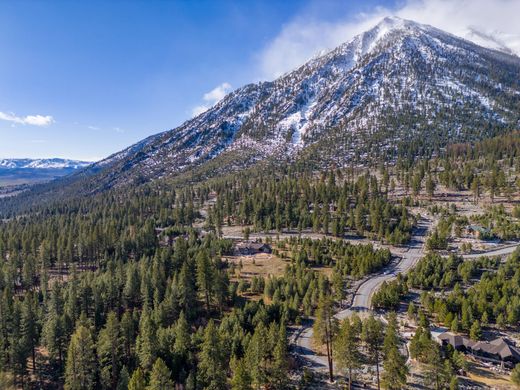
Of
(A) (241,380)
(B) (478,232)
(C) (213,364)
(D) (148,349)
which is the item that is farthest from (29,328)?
(B) (478,232)

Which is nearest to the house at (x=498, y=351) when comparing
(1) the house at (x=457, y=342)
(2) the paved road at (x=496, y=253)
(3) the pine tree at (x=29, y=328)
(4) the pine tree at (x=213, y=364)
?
(1) the house at (x=457, y=342)

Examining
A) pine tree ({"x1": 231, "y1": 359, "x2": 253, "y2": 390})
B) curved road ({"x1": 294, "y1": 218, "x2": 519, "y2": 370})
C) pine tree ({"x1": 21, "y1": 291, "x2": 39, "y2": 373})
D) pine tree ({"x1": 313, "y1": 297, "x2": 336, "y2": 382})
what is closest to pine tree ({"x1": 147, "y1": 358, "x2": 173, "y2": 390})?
pine tree ({"x1": 231, "y1": 359, "x2": 253, "y2": 390})

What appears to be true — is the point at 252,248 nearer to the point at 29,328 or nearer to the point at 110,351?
the point at 110,351

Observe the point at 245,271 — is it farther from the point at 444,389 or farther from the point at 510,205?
the point at 510,205

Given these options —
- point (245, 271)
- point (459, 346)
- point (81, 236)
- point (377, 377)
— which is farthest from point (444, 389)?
point (81, 236)

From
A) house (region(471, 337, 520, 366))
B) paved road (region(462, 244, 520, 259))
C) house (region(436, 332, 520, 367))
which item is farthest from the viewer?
paved road (region(462, 244, 520, 259))

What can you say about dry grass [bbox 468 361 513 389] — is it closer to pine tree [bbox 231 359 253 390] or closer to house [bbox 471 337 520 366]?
house [bbox 471 337 520 366]
